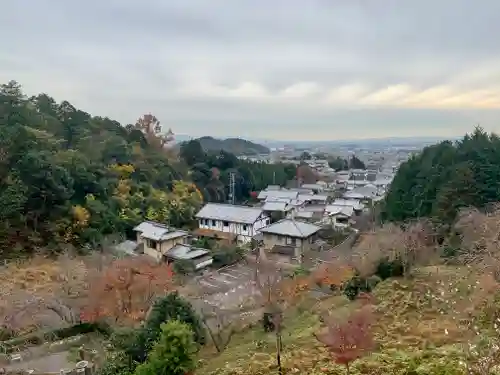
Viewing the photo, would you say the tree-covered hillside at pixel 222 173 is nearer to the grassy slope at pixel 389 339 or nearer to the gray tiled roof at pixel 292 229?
the gray tiled roof at pixel 292 229

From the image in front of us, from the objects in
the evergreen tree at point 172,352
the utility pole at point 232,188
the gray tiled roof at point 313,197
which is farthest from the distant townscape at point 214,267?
the gray tiled roof at point 313,197

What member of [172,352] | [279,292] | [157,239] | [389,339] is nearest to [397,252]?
[279,292]

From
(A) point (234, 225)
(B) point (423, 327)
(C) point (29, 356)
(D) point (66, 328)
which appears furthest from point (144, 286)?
(A) point (234, 225)

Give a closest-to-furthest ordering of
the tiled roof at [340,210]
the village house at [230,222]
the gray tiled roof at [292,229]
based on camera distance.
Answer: the gray tiled roof at [292,229]
the village house at [230,222]
the tiled roof at [340,210]

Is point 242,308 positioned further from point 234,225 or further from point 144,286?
point 234,225

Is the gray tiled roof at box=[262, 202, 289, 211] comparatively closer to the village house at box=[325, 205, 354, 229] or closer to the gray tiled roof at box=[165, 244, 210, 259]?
the village house at box=[325, 205, 354, 229]

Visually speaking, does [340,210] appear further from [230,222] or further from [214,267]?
[214,267]
